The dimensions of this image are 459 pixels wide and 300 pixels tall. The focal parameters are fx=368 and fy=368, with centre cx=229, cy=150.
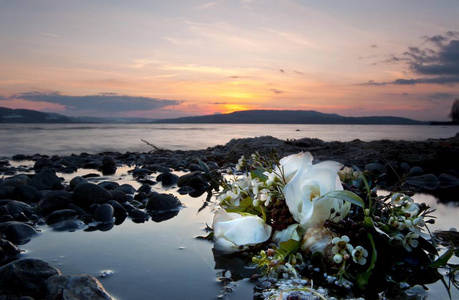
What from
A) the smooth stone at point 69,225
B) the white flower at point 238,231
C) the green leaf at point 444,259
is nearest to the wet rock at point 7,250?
the smooth stone at point 69,225

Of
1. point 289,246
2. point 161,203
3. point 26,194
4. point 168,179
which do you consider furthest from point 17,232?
point 168,179

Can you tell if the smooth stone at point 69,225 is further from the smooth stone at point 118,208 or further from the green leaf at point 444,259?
the green leaf at point 444,259

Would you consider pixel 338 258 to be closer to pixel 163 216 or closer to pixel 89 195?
pixel 163 216

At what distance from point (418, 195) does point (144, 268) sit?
4522 mm

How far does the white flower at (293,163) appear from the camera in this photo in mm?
2357

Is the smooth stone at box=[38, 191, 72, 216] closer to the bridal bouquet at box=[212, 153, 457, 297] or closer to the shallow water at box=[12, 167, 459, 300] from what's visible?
the shallow water at box=[12, 167, 459, 300]

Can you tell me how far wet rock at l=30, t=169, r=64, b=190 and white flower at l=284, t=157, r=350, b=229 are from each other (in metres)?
4.53

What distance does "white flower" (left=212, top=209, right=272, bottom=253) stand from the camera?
96.9 inches

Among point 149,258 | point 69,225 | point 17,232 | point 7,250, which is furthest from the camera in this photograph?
point 69,225

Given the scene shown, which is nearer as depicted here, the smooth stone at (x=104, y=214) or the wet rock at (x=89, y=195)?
the smooth stone at (x=104, y=214)

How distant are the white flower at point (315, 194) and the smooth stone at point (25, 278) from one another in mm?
1456

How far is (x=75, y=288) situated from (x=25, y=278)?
13.2 inches

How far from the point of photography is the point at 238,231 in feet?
8.20

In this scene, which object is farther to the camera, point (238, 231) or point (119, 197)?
point (119, 197)
